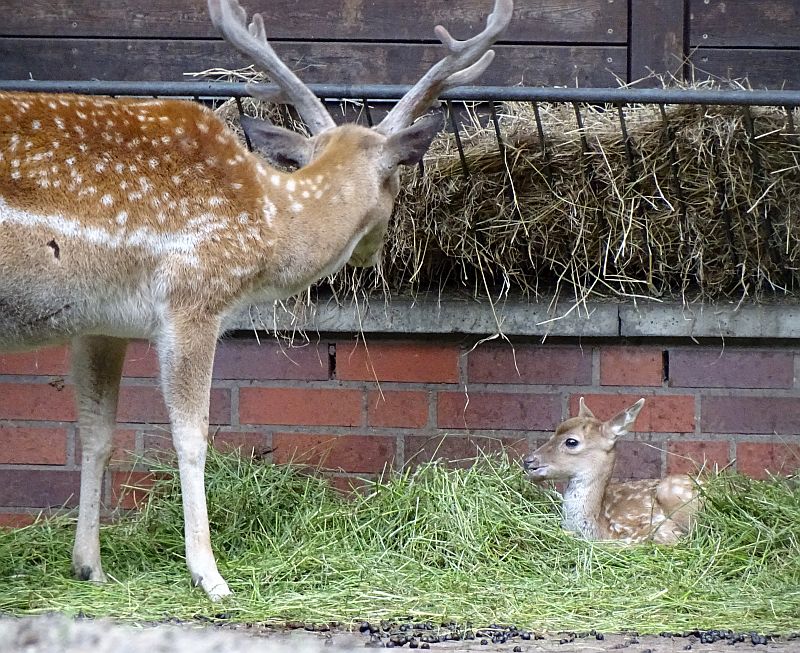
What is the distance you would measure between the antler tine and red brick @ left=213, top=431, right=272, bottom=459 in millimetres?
1391

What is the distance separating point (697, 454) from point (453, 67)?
2.03 metres

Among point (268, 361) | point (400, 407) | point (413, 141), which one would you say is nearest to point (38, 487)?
point (268, 361)

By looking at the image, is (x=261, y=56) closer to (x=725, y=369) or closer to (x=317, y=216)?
(x=317, y=216)

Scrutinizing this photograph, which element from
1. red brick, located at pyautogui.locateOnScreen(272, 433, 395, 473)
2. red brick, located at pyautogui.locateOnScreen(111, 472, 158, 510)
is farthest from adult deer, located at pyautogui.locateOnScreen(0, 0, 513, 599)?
red brick, located at pyautogui.locateOnScreen(272, 433, 395, 473)

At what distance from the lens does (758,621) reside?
12.0 ft

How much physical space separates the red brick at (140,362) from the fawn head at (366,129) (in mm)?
1134

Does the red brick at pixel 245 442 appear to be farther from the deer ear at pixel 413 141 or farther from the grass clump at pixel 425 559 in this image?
the deer ear at pixel 413 141

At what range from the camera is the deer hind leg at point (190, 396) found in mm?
4098

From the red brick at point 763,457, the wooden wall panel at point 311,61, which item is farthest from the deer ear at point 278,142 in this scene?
the red brick at point 763,457

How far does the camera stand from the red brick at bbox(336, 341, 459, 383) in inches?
203

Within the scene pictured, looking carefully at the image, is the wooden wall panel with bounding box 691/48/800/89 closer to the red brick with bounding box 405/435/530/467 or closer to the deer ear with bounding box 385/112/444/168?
the deer ear with bounding box 385/112/444/168

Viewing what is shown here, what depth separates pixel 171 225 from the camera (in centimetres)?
411

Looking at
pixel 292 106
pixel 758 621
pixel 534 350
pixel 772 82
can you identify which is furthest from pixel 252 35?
pixel 758 621

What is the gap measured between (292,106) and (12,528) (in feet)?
7.18
